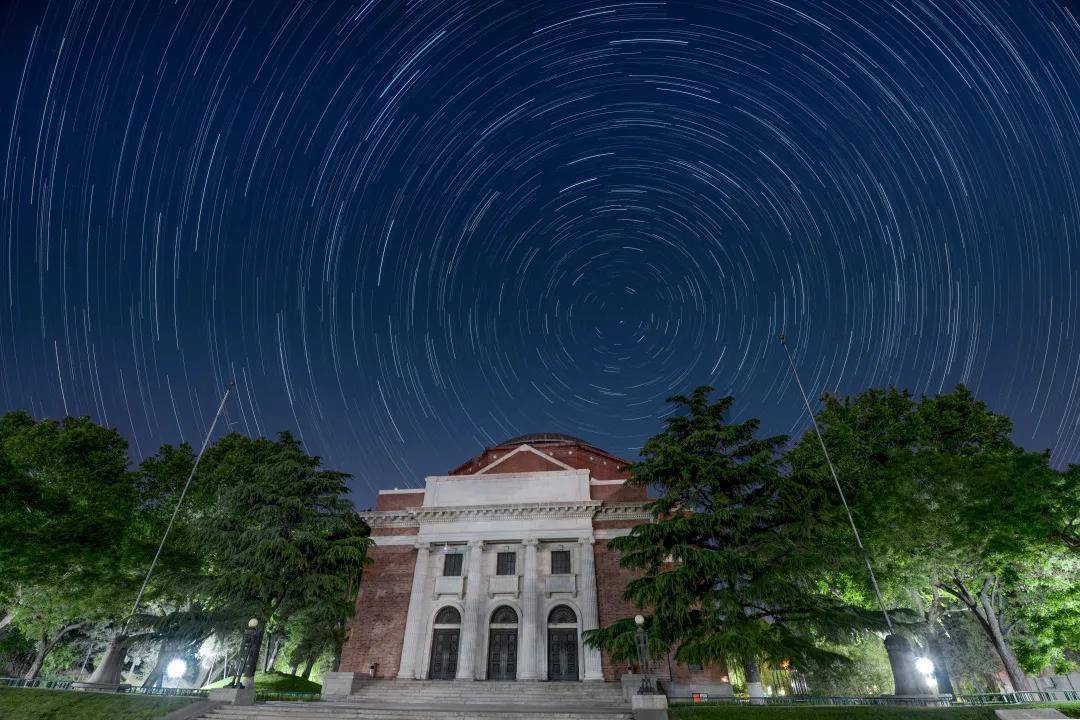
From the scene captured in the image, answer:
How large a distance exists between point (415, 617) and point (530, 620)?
253 inches

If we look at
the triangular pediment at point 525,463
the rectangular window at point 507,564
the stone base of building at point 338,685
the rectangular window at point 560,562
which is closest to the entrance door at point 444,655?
the rectangular window at point 507,564

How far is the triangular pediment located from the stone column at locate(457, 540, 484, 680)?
5254 mm

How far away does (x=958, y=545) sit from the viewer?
18109mm

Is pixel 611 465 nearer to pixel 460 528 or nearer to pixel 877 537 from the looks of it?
pixel 460 528

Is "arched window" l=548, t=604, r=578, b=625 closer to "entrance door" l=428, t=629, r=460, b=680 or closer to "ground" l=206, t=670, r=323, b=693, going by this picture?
"entrance door" l=428, t=629, r=460, b=680

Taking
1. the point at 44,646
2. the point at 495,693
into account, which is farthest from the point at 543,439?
the point at 44,646

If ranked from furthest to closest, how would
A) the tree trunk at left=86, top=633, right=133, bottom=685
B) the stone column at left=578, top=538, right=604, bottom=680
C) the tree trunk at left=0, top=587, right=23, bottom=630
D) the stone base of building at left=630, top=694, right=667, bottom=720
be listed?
the stone column at left=578, top=538, right=604, bottom=680
the tree trunk at left=86, top=633, right=133, bottom=685
the tree trunk at left=0, top=587, right=23, bottom=630
the stone base of building at left=630, top=694, right=667, bottom=720

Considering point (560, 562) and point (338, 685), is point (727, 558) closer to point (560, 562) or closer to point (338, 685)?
point (560, 562)

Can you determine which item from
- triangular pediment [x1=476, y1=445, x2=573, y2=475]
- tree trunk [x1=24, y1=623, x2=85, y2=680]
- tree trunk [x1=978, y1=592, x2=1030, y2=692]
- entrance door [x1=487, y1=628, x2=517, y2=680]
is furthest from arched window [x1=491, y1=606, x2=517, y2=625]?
tree trunk [x1=24, y1=623, x2=85, y2=680]

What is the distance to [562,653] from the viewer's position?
28.2 meters

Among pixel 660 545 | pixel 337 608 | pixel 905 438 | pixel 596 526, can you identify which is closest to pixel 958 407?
pixel 905 438

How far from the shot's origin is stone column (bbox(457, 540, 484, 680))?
91.5 ft

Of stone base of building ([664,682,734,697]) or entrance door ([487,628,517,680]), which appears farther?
entrance door ([487,628,517,680])

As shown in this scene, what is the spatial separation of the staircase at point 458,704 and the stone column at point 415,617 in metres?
1.63
